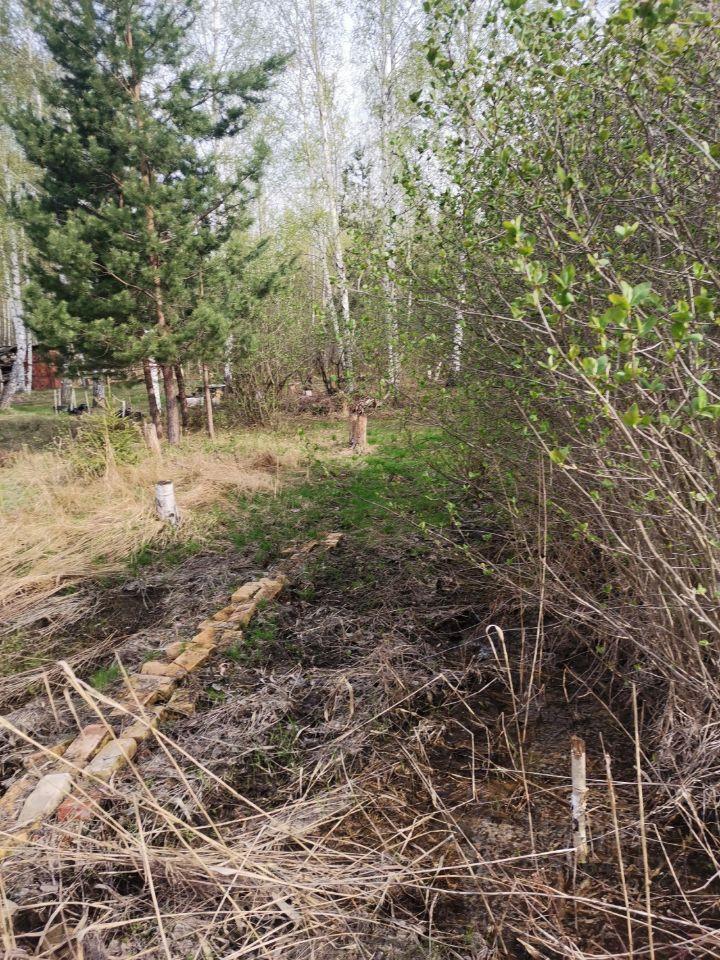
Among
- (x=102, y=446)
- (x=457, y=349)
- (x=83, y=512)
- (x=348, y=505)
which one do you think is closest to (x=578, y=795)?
(x=457, y=349)

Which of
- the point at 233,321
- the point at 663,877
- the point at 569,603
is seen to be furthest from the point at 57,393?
the point at 663,877

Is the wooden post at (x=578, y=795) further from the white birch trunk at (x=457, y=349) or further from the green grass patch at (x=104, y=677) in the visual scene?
the green grass patch at (x=104, y=677)

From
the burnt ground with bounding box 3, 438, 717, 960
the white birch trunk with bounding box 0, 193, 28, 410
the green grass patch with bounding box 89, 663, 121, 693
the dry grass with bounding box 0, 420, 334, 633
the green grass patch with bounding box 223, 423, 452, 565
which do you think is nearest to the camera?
the burnt ground with bounding box 3, 438, 717, 960

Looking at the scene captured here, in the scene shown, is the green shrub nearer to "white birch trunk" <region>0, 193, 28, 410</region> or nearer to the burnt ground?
the burnt ground

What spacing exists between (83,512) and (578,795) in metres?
5.34

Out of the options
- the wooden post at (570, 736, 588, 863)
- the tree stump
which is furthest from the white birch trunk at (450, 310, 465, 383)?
the tree stump

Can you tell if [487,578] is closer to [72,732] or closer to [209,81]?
[72,732]

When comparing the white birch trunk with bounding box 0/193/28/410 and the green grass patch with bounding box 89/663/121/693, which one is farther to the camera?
the white birch trunk with bounding box 0/193/28/410

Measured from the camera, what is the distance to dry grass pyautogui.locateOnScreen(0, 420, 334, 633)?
4.35 meters

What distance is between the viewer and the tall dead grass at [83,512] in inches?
171

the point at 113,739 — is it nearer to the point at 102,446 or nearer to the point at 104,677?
the point at 104,677

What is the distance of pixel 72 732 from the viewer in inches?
110

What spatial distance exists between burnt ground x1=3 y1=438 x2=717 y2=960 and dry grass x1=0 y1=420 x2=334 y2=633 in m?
1.18

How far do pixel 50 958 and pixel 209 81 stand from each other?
1012cm
